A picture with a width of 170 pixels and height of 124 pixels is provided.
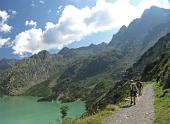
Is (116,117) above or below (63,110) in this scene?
above

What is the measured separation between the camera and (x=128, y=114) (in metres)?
34.8

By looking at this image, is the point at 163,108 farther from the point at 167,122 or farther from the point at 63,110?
the point at 63,110

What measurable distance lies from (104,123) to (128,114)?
4.79 m

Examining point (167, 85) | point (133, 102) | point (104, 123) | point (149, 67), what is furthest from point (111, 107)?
point (149, 67)

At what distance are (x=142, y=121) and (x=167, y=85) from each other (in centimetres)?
2896

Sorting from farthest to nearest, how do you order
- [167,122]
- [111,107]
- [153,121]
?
1. [111,107]
2. [153,121]
3. [167,122]

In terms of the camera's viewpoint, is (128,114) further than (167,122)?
Yes

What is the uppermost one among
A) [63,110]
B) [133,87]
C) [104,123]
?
[133,87]

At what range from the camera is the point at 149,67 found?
17275cm

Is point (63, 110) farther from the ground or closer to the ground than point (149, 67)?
closer to the ground

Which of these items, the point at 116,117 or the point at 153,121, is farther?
the point at 116,117

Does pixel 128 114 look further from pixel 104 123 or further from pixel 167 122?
pixel 167 122

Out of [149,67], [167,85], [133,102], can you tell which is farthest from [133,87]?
[149,67]

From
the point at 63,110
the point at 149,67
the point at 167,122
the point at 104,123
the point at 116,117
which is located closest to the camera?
the point at 167,122
